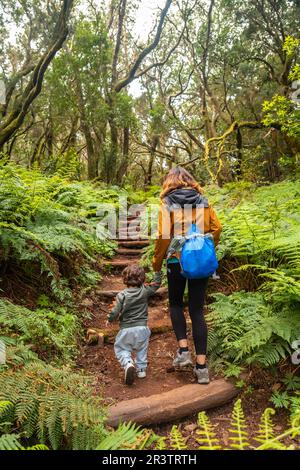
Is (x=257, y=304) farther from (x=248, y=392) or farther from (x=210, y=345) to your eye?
(x=248, y=392)

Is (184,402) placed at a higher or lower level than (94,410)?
lower

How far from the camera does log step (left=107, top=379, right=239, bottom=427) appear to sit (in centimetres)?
318

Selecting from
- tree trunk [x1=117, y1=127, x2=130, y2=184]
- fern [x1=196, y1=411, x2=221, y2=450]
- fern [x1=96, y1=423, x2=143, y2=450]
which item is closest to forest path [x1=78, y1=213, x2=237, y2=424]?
fern [x1=96, y1=423, x2=143, y2=450]

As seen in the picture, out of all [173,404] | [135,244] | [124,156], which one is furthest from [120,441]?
[124,156]

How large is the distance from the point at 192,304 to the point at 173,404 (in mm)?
992

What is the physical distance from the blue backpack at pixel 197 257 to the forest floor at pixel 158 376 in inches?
45.1

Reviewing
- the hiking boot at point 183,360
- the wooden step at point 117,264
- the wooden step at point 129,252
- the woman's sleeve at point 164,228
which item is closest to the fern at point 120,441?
the hiking boot at point 183,360

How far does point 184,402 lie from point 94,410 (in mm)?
1102

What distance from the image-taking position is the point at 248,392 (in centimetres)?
347

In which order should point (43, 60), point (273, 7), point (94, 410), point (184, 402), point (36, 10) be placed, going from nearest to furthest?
point (94, 410)
point (184, 402)
point (43, 60)
point (273, 7)
point (36, 10)

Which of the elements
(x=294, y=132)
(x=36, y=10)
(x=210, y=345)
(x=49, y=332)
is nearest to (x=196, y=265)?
(x=210, y=345)

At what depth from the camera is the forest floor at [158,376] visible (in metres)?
3.27

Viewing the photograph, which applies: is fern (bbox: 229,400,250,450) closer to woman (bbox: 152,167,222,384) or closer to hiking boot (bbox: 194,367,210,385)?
hiking boot (bbox: 194,367,210,385)

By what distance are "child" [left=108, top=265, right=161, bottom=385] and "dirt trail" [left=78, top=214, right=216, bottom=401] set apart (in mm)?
233
